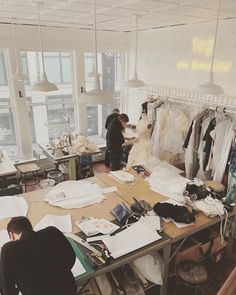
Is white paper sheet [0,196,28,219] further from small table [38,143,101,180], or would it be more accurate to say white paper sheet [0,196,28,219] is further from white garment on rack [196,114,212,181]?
white garment on rack [196,114,212,181]

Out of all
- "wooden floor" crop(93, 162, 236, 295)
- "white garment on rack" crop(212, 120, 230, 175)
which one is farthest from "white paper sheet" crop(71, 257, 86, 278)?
"white garment on rack" crop(212, 120, 230, 175)

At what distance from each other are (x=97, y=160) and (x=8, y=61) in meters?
2.85

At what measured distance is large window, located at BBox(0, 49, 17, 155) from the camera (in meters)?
4.76

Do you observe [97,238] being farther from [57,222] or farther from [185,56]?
[185,56]

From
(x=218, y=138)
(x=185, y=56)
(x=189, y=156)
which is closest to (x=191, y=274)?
(x=218, y=138)

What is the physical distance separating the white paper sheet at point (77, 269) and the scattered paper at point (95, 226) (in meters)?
0.32

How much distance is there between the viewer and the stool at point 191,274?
7.66ft

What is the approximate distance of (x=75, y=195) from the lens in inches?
110

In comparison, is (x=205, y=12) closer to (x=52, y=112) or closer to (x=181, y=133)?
(x=181, y=133)

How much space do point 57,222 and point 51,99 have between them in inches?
138

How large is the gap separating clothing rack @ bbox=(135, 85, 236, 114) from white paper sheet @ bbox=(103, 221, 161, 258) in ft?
8.14

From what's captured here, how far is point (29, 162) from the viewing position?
5.02 m

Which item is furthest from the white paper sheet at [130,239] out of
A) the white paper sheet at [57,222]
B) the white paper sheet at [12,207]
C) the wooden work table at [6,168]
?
the wooden work table at [6,168]

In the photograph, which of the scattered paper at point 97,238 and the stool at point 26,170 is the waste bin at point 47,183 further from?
the scattered paper at point 97,238
